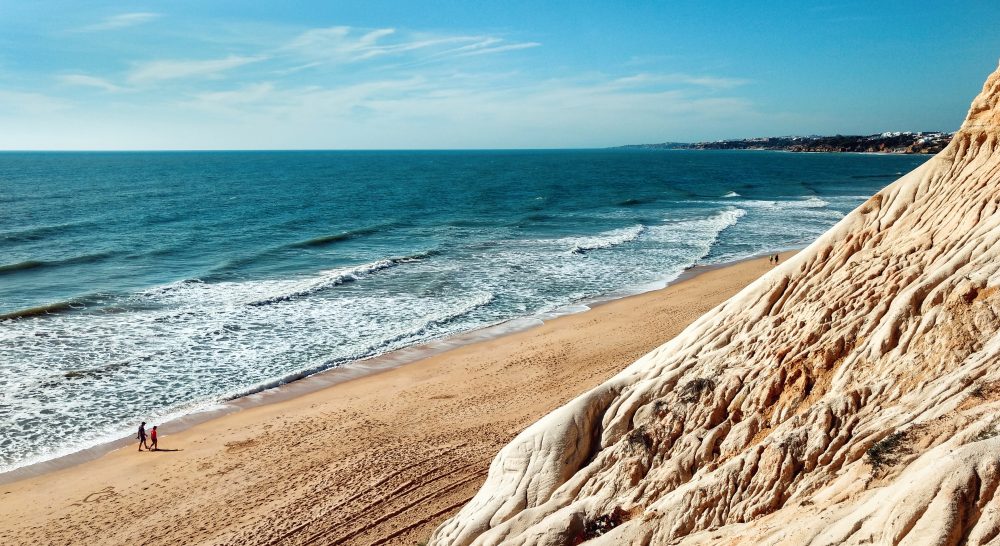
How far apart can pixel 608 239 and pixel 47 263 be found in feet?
103

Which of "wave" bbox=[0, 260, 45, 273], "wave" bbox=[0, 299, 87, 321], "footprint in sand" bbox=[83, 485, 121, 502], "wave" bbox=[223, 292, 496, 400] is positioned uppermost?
"wave" bbox=[0, 260, 45, 273]

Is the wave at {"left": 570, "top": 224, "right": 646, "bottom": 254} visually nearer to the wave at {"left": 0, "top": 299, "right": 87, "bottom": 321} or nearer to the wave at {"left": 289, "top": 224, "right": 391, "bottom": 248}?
the wave at {"left": 289, "top": 224, "right": 391, "bottom": 248}

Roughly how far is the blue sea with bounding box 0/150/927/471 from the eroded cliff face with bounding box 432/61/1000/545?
13728 mm

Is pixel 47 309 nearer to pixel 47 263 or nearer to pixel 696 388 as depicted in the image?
pixel 47 263

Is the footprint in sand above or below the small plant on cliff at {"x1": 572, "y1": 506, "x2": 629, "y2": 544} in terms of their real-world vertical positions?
below

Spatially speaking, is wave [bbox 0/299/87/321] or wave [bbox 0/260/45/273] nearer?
wave [bbox 0/299/87/321]

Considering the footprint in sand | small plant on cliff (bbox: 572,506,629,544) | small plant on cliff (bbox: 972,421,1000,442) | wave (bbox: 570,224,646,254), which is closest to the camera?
small plant on cliff (bbox: 972,421,1000,442)

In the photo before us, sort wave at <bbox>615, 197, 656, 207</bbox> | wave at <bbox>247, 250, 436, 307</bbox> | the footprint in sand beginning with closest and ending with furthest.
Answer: the footprint in sand < wave at <bbox>247, 250, 436, 307</bbox> < wave at <bbox>615, 197, 656, 207</bbox>

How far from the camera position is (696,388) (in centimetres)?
802

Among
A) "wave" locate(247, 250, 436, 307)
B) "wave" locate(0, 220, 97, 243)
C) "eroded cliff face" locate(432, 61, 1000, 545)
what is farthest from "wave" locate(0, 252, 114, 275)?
"eroded cliff face" locate(432, 61, 1000, 545)

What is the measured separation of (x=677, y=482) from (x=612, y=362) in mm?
12517

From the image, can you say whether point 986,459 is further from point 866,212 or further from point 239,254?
point 239,254

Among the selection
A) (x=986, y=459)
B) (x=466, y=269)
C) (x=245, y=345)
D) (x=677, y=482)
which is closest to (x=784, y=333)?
(x=677, y=482)

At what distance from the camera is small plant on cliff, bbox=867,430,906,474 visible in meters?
5.45
